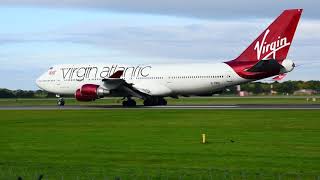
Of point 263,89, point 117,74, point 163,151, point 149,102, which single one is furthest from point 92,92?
point 263,89

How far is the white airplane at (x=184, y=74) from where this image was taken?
197 feet

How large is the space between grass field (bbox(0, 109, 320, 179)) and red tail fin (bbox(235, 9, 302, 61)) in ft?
80.9

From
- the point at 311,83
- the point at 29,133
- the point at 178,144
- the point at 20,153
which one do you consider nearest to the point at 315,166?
the point at 178,144

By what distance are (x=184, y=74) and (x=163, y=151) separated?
4116cm

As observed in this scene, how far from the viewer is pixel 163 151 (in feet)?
77.9

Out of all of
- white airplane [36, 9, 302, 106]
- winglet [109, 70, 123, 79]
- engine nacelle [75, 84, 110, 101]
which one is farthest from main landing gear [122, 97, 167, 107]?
engine nacelle [75, 84, 110, 101]

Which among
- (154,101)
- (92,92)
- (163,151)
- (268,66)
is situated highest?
(268,66)

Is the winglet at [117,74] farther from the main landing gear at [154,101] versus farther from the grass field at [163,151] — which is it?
the grass field at [163,151]

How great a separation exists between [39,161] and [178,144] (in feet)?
22.8

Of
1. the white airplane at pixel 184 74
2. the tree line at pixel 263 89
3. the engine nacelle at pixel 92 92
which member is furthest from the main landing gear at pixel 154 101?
the tree line at pixel 263 89

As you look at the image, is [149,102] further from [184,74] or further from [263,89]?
[263,89]

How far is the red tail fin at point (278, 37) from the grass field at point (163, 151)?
971 inches

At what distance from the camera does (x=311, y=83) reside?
19200 cm

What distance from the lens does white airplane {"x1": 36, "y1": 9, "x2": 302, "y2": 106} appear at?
60.1 m
